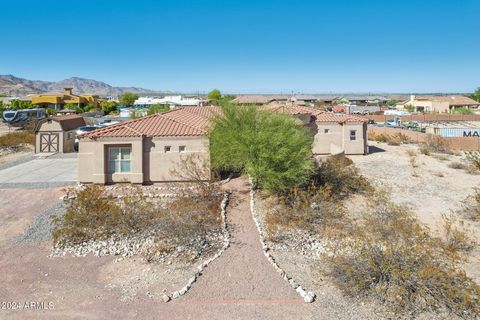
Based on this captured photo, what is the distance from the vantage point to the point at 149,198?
1834cm

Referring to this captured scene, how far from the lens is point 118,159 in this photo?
21.2 metres

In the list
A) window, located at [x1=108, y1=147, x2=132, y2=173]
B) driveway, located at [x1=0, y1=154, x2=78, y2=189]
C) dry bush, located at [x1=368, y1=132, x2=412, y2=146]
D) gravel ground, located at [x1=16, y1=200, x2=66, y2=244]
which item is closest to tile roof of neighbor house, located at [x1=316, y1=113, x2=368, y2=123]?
dry bush, located at [x1=368, y1=132, x2=412, y2=146]

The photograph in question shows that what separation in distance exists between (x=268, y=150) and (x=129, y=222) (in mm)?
6555

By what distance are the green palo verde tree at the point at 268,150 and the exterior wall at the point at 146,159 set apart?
2386 mm

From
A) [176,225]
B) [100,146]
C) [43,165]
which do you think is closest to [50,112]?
[43,165]

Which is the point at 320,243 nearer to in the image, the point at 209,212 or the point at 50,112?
the point at 209,212

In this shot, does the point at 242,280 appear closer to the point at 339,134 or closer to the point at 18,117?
the point at 339,134

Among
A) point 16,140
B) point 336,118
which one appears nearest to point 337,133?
point 336,118

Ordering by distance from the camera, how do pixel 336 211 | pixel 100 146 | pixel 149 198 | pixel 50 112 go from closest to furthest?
pixel 336 211 < pixel 149 198 < pixel 100 146 < pixel 50 112

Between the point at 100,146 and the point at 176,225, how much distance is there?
8919 millimetres

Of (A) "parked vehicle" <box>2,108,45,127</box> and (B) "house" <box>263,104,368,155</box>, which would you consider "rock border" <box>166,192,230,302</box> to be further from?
(A) "parked vehicle" <box>2,108,45,127</box>

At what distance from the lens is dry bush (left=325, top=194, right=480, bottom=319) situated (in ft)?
31.7

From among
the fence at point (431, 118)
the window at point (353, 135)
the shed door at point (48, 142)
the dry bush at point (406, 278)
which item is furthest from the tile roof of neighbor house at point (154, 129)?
the fence at point (431, 118)

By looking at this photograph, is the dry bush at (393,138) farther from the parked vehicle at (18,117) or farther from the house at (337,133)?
the parked vehicle at (18,117)
